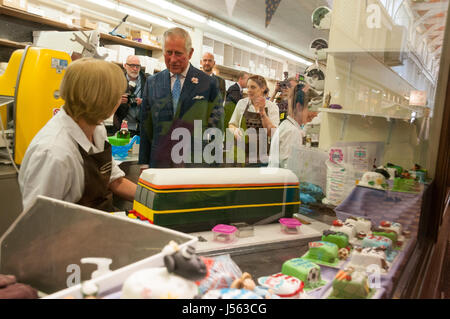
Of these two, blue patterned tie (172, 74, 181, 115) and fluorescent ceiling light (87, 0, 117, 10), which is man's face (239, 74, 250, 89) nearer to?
blue patterned tie (172, 74, 181, 115)

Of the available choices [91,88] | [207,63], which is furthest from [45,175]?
[207,63]

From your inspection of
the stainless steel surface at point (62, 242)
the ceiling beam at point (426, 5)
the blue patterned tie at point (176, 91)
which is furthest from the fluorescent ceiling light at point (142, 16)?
the stainless steel surface at point (62, 242)

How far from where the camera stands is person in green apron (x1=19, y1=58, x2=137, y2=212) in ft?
3.70

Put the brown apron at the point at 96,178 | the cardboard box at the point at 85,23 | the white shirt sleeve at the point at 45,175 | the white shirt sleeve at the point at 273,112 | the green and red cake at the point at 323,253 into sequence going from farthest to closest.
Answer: the cardboard box at the point at 85,23 → the white shirt sleeve at the point at 273,112 → the brown apron at the point at 96,178 → the white shirt sleeve at the point at 45,175 → the green and red cake at the point at 323,253

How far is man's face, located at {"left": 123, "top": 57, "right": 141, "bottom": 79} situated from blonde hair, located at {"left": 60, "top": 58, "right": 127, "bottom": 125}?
40.5 inches

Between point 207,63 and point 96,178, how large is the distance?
0.83 meters

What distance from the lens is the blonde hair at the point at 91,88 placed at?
1.16 meters

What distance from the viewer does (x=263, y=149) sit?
1.53 meters

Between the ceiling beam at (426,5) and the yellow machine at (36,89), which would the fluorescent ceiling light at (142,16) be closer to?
the yellow machine at (36,89)

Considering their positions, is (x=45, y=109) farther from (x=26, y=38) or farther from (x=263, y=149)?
(x=263, y=149)

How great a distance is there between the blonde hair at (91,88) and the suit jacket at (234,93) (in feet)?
1.73

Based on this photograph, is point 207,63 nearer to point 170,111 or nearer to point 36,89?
point 170,111

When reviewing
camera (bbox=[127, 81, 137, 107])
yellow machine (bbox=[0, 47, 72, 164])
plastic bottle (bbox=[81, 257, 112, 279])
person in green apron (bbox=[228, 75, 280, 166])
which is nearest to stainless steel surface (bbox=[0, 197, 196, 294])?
plastic bottle (bbox=[81, 257, 112, 279])
